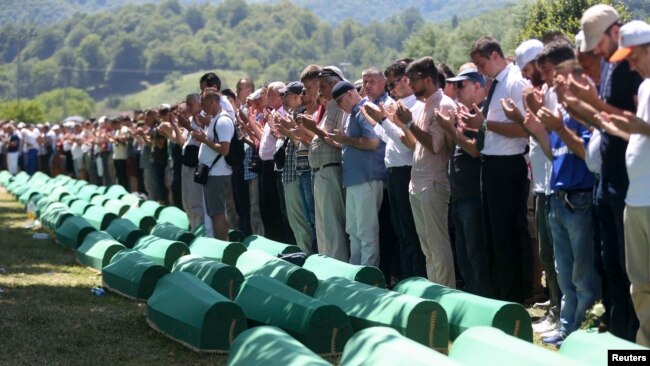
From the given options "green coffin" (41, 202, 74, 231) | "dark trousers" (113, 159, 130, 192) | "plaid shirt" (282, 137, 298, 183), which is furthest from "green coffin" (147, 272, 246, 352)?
"dark trousers" (113, 159, 130, 192)

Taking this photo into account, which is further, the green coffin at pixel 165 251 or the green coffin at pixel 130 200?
the green coffin at pixel 130 200

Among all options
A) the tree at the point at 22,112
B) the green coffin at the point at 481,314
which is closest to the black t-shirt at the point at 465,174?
the green coffin at the point at 481,314

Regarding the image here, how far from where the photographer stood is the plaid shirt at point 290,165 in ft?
43.4

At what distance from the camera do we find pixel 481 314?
8352 millimetres

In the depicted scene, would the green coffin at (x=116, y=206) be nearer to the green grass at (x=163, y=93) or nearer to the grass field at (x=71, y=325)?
the grass field at (x=71, y=325)

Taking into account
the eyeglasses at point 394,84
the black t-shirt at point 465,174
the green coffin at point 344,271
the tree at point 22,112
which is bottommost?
the tree at point 22,112

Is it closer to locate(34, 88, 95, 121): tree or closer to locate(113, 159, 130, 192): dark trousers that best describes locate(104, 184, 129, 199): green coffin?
locate(113, 159, 130, 192): dark trousers

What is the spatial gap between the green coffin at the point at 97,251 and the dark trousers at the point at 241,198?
1800 millimetres

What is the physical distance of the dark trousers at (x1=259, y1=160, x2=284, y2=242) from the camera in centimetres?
1465

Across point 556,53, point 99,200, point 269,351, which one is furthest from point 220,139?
point 269,351

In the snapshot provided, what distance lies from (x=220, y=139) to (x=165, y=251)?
1.97m

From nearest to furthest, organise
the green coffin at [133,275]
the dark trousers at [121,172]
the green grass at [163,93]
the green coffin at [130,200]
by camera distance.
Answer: the green coffin at [133,275]
the green coffin at [130,200]
the dark trousers at [121,172]
the green grass at [163,93]

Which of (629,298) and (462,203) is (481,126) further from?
(629,298)

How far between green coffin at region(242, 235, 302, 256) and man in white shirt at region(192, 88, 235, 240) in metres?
1.32
